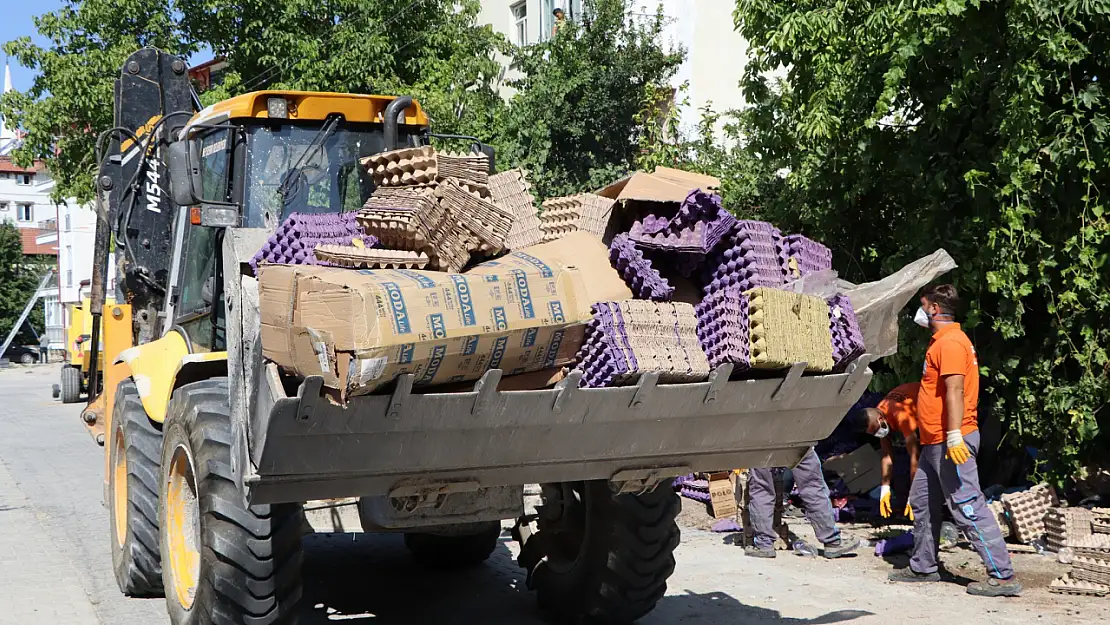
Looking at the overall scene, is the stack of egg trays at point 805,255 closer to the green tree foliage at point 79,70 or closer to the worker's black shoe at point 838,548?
the worker's black shoe at point 838,548

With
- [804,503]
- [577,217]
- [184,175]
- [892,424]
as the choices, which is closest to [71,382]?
[804,503]

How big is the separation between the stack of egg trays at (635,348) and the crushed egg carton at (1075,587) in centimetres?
350

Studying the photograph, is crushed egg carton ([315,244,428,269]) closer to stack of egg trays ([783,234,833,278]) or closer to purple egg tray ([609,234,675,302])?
purple egg tray ([609,234,675,302])

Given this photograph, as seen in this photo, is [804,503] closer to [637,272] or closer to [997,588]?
[997,588]

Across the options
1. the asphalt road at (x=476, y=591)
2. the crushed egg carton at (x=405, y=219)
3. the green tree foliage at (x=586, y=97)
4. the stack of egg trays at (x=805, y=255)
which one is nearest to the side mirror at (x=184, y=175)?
the crushed egg carton at (x=405, y=219)

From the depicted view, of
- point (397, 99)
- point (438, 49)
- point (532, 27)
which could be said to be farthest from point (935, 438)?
point (532, 27)

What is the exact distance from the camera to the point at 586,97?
55.3 ft

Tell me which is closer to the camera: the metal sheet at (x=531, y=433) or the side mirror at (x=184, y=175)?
the metal sheet at (x=531, y=433)

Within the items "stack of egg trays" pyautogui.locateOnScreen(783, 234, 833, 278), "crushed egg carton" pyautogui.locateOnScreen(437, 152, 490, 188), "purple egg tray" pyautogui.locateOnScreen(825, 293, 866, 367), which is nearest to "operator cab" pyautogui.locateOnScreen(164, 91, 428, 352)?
"crushed egg carton" pyautogui.locateOnScreen(437, 152, 490, 188)

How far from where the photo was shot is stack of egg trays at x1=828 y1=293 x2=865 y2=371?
5.06 metres

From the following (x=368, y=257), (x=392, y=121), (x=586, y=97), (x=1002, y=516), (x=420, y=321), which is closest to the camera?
(x=420, y=321)

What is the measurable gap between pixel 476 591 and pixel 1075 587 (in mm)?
3621

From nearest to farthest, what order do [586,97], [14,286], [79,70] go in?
[586,97], [79,70], [14,286]

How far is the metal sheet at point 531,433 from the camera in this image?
4.27m
